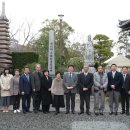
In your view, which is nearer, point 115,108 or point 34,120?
point 34,120

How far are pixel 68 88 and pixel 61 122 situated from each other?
242 centimetres

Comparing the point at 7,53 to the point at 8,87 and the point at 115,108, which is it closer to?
the point at 8,87

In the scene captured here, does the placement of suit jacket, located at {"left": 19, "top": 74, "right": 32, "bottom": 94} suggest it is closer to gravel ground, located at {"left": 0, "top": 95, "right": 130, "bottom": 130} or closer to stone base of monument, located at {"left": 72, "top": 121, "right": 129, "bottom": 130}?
gravel ground, located at {"left": 0, "top": 95, "right": 130, "bottom": 130}

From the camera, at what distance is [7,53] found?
26703 mm

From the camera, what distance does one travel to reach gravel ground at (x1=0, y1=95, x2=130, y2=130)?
10562 millimetres

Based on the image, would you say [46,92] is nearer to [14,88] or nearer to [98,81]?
[14,88]

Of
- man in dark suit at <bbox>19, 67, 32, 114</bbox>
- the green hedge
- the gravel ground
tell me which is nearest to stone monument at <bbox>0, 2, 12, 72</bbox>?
the green hedge

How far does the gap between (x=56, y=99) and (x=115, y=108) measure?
7.07ft

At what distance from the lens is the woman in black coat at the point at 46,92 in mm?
14117

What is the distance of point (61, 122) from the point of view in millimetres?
11617

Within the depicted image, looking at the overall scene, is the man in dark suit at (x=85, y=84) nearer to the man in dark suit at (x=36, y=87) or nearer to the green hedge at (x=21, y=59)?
the man in dark suit at (x=36, y=87)

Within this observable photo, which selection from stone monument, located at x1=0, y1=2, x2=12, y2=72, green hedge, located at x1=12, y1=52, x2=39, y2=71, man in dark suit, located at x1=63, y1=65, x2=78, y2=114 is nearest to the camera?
man in dark suit, located at x1=63, y1=65, x2=78, y2=114

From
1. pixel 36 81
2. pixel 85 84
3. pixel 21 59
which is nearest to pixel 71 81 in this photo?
pixel 85 84

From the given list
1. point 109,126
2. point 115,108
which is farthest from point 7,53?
point 109,126
